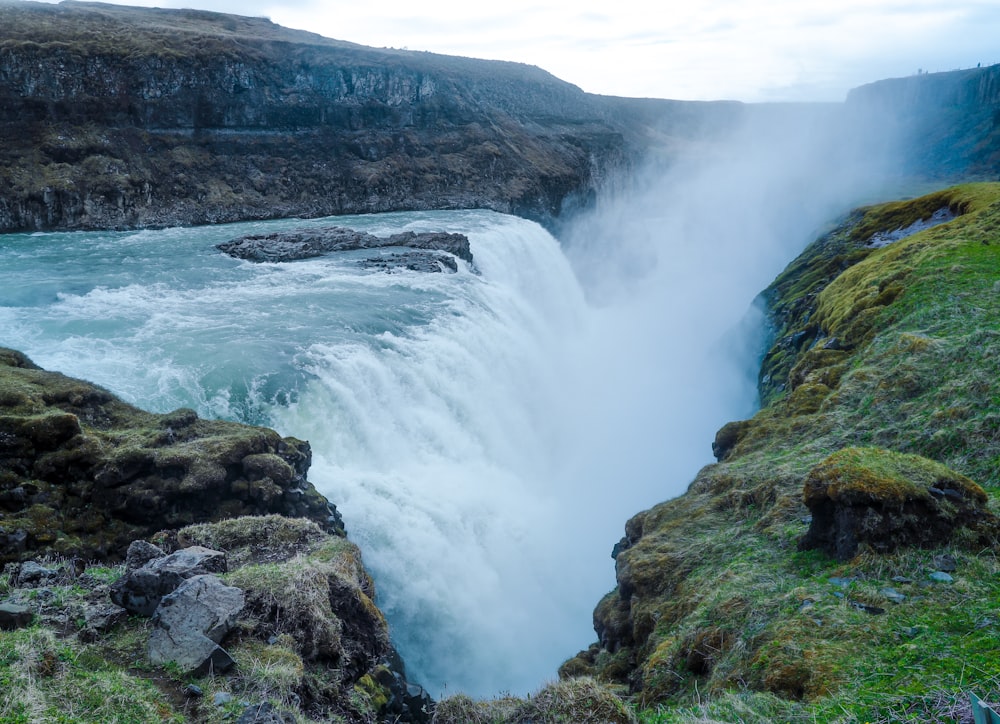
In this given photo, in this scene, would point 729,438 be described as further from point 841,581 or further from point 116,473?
point 116,473

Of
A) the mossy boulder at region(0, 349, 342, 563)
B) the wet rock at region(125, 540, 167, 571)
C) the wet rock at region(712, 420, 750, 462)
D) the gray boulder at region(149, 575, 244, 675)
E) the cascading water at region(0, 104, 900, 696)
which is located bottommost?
the cascading water at region(0, 104, 900, 696)

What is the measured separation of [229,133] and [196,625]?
2031 inches

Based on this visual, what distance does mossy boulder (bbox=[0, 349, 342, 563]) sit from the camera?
849cm

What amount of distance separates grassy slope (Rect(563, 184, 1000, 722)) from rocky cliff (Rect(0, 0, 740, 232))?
39076 mm

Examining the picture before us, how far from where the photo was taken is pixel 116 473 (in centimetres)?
941

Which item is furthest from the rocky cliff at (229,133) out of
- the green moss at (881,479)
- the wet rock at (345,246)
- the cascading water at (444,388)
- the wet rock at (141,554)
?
the green moss at (881,479)

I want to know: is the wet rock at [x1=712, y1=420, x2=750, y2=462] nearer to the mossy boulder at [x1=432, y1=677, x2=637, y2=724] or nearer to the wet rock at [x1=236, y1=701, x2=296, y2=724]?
the mossy boulder at [x1=432, y1=677, x2=637, y2=724]

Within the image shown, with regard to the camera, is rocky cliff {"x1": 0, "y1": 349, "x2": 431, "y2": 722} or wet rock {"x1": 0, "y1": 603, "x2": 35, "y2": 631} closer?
rocky cliff {"x1": 0, "y1": 349, "x2": 431, "y2": 722}

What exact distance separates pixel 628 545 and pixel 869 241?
61.8 ft

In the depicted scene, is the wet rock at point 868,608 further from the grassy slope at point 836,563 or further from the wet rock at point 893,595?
the wet rock at point 893,595

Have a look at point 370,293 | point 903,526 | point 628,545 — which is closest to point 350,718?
point 903,526

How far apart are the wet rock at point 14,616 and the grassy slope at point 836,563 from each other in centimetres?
525

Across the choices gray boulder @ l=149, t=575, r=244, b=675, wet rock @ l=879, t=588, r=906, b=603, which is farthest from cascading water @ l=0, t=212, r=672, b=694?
wet rock @ l=879, t=588, r=906, b=603

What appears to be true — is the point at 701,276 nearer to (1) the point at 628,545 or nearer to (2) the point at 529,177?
(2) the point at 529,177
